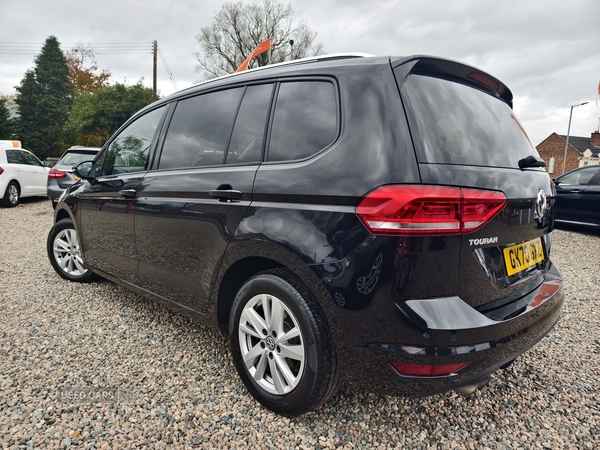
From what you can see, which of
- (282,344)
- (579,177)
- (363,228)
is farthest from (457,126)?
(579,177)

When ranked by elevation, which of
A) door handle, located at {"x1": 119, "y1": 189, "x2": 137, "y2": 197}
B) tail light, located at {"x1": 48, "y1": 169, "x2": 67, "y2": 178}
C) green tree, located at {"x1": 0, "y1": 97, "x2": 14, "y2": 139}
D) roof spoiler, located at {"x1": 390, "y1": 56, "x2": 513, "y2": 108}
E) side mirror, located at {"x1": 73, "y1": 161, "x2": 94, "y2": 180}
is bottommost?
tail light, located at {"x1": 48, "y1": 169, "x2": 67, "y2": 178}

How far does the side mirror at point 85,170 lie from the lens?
136 inches

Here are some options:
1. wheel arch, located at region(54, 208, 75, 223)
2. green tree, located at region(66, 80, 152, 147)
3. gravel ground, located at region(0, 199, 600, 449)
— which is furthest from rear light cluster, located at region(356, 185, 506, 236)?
green tree, located at region(66, 80, 152, 147)

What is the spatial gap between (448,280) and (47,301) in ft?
11.6

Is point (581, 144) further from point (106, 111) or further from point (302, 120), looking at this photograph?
point (302, 120)

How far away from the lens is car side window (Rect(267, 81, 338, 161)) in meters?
1.84

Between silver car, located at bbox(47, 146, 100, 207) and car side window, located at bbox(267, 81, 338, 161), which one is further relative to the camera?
silver car, located at bbox(47, 146, 100, 207)

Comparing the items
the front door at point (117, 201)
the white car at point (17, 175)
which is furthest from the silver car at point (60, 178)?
the front door at point (117, 201)

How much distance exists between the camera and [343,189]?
5.37ft

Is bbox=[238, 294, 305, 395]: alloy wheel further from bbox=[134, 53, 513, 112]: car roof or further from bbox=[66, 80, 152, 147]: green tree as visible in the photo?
bbox=[66, 80, 152, 147]: green tree

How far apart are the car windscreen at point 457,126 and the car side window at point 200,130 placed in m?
1.12

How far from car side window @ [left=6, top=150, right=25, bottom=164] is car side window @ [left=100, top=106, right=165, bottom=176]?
899cm

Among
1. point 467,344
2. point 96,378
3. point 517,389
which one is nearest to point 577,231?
point 517,389

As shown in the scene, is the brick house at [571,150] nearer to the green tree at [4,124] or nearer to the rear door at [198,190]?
the green tree at [4,124]
